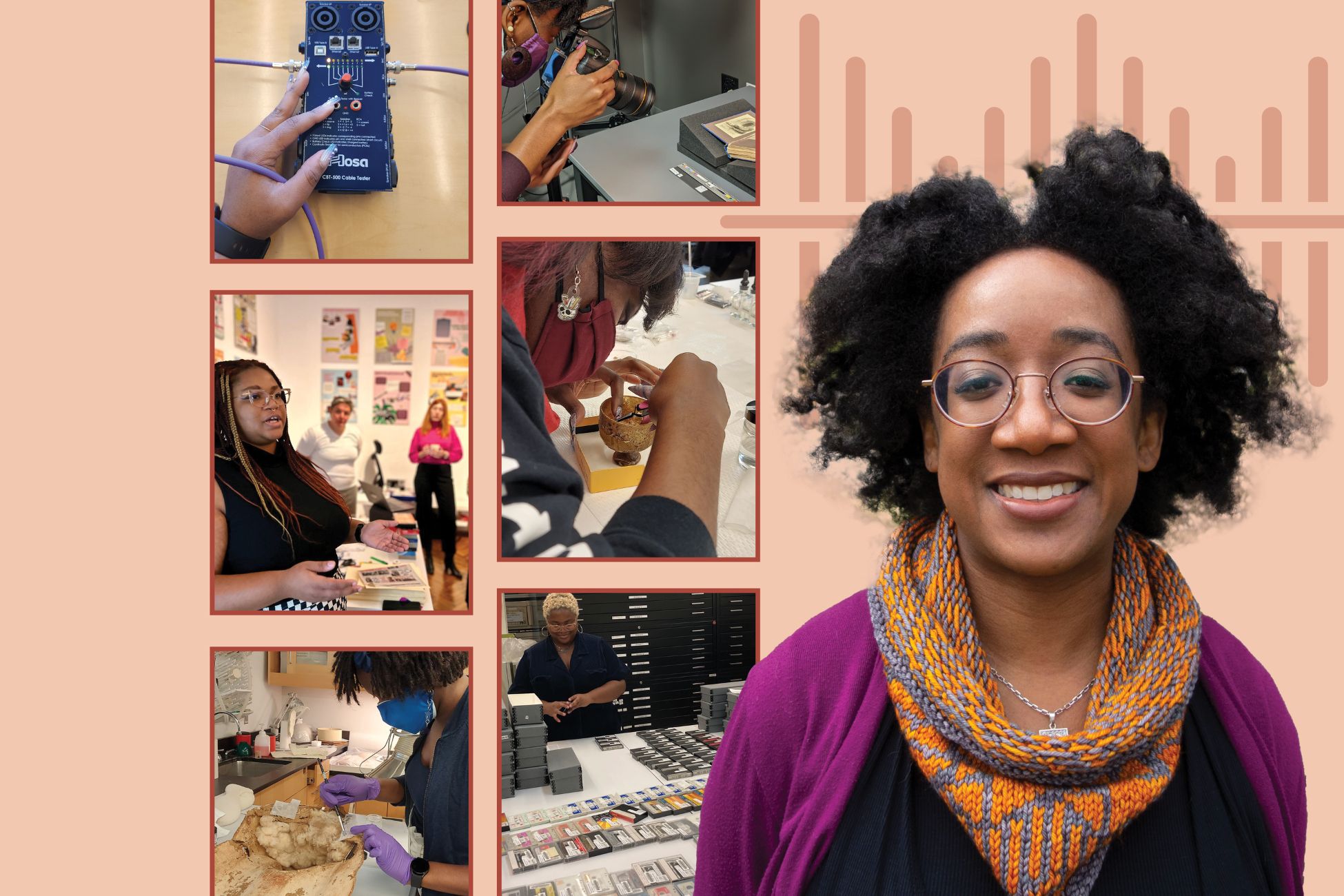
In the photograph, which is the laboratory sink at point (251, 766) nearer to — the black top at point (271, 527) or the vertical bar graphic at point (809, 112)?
the black top at point (271, 527)

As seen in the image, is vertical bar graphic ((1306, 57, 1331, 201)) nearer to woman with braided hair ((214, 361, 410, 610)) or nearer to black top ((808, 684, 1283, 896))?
black top ((808, 684, 1283, 896))

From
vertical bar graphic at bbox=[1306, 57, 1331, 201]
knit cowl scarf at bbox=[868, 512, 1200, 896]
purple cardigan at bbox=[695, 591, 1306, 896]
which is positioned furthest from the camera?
vertical bar graphic at bbox=[1306, 57, 1331, 201]

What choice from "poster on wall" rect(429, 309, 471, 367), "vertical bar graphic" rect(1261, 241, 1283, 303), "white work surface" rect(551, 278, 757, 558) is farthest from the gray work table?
"vertical bar graphic" rect(1261, 241, 1283, 303)

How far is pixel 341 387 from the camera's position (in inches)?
79.0

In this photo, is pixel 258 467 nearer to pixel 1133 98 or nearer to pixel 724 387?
pixel 724 387

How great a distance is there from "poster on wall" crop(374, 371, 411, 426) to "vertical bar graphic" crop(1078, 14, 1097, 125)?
1451 millimetres

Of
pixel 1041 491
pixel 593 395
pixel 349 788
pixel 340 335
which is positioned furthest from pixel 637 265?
pixel 349 788

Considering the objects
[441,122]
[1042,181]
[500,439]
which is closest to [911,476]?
[1042,181]

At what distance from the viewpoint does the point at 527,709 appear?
2021 mm

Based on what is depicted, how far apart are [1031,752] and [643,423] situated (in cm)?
95

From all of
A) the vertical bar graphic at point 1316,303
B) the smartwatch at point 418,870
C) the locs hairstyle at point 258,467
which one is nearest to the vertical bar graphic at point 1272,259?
the vertical bar graphic at point 1316,303

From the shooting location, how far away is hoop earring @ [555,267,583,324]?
1.92m

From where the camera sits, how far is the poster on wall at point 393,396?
6.54 feet

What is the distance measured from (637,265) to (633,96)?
0.38m
